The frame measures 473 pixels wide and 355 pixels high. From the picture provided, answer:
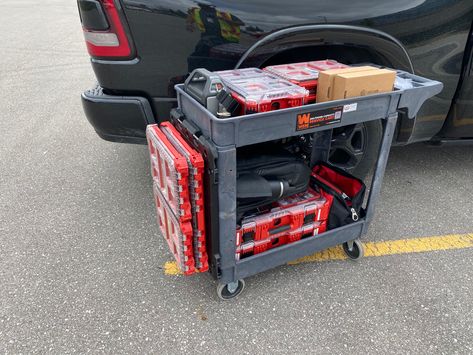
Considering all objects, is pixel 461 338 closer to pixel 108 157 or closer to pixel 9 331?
pixel 9 331

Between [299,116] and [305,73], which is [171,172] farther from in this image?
[305,73]

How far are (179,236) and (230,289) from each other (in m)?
0.45

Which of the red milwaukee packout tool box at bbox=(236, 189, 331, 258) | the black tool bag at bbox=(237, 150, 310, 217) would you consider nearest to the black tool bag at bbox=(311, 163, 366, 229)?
the red milwaukee packout tool box at bbox=(236, 189, 331, 258)

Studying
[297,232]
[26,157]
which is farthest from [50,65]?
[297,232]

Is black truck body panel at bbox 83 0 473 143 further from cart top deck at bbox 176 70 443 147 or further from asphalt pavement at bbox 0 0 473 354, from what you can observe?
asphalt pavement at bbox 0 0 473 354

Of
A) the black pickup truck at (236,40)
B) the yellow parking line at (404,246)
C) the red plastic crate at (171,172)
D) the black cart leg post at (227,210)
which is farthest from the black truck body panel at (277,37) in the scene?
the yellow parking line at (404,246)

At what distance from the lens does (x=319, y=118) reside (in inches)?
68.4

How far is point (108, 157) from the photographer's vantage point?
11.9ft

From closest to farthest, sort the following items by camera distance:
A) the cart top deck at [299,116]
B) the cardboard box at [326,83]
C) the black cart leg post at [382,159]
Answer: the cart top deck at [299,116], the cardboard box at [326,83], the black cart leg post at [382,159]

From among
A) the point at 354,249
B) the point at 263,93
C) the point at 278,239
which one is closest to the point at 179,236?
the point at 278,239

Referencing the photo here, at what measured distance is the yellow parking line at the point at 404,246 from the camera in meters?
2.40

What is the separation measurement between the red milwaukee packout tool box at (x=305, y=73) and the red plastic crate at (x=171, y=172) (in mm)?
714

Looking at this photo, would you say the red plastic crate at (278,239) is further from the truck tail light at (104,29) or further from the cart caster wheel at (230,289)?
the truck tail light at (104,29)

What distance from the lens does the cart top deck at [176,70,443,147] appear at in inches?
62.1
